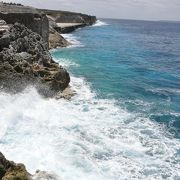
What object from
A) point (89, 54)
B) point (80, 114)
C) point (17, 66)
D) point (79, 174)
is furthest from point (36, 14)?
point (79, 174)

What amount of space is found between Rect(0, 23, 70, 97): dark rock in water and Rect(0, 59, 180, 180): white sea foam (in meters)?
0.72

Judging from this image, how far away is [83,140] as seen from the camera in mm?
18547

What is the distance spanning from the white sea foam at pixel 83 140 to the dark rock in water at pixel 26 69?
72 centimetres

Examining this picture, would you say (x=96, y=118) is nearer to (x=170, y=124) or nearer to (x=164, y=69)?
(x=170, y=124)

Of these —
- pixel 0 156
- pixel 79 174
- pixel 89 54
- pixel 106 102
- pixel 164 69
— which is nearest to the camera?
pixel 0 156

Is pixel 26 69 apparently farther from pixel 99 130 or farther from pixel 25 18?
pixel 25 18

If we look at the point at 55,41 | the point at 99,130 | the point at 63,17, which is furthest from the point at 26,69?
the point at 63,17

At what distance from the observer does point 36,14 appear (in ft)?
139

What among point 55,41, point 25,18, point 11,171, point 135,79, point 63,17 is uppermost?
point 25,18

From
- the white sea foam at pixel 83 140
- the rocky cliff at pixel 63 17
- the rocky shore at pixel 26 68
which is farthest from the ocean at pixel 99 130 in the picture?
the rocky cliff at pixel 63 17

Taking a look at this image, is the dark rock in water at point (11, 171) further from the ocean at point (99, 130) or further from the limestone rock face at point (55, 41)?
the limestone rock face at point (55, 41)

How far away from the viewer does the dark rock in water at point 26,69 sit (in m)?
23.7

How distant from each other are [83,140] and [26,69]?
8110mm

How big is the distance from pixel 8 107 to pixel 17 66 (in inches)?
151
